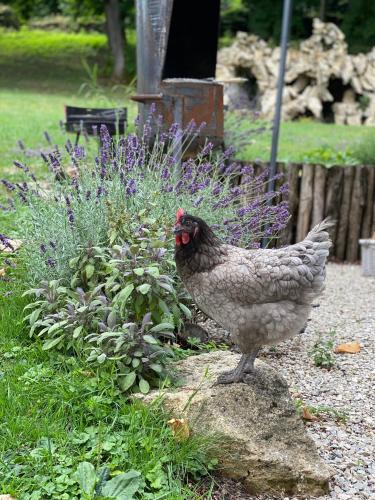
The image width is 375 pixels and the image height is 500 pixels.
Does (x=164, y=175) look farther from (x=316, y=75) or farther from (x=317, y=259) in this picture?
(x=316, y=75)

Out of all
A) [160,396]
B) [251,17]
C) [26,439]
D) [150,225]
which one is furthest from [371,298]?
[251,17]

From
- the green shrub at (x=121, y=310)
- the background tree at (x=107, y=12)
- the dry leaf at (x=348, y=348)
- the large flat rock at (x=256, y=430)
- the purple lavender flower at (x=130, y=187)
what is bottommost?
the dry leaf at (x=348, y=348)

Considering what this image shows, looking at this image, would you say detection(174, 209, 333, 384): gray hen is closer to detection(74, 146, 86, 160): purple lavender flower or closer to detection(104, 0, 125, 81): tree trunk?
detection(74, 146, 86, 160): purple lavender flower

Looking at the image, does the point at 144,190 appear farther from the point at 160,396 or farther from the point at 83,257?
the point at 160,396

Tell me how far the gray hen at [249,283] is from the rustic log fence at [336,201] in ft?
14.6

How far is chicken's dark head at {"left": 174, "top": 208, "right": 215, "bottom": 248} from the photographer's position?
3.25 meters

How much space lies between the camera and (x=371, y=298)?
627cm

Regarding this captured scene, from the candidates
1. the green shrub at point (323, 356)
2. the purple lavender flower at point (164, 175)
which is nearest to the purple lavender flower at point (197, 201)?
the purple lavender flower at point (164, 175)

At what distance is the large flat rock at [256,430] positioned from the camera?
120 inches

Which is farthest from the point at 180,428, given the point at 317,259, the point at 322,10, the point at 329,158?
the point at 322,10

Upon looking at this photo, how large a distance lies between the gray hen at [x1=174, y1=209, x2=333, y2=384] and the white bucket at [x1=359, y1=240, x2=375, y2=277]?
13.3 ft

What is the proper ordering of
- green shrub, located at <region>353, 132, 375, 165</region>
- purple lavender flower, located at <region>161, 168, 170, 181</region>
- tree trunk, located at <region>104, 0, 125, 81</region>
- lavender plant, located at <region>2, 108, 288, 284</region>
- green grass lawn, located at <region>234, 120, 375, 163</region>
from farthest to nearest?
tree trunk, located at <region>104, 0, 125, 81</region> → green grass lawn, located at <region>234, 120, 375, 163</region> → green shrub, located at <region>353, 132, 375, 165</region> → purple lavender flower, located at <region>161, 168, 170, 181</region> → lavender plant, located at <region>2, 108, 288, 284</region>

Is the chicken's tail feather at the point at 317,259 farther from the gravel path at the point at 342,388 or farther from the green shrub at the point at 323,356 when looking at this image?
Answer: the green shrub at the point at 323,356

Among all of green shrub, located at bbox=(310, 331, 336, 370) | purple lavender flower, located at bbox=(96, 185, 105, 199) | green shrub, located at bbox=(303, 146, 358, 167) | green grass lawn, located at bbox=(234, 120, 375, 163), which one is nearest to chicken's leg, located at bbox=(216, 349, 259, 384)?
green shrub, located at bbox=(310, 331, 336, 370)
